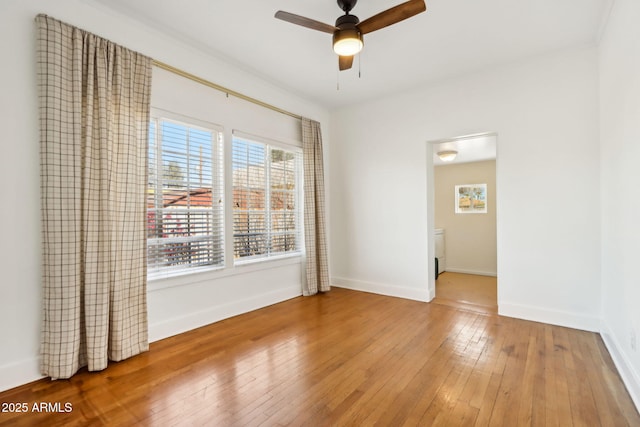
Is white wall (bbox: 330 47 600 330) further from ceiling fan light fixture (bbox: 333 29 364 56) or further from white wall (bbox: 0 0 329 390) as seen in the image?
white wall (bbox: 0 0 329 390)

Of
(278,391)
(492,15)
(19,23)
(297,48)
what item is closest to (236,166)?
(297,48)

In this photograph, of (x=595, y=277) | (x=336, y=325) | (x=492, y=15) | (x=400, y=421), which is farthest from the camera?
(x=336, y=325)

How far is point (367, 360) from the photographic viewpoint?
240 centimetres

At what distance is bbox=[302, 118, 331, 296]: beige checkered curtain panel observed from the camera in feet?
14.2

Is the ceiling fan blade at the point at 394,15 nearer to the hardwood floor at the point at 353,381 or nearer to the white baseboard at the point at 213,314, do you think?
the hardwood floor at the point at 353,381

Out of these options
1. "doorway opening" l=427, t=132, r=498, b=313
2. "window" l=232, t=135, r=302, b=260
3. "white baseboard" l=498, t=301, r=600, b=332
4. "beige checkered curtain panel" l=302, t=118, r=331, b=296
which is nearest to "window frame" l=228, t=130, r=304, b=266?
"window" l=232, t=135, r=302, b=260

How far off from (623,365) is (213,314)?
3517 mm

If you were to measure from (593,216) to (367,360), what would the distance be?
2673mm

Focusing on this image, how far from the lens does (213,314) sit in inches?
128

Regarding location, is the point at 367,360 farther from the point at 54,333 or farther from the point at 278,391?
the point at 54,333

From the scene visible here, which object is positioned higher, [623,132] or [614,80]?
[614,80]

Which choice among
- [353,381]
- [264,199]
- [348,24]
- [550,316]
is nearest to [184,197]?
[264,199]

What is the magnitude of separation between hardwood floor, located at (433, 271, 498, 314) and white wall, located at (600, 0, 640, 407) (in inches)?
47.1

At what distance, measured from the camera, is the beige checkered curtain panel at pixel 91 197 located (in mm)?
2094
